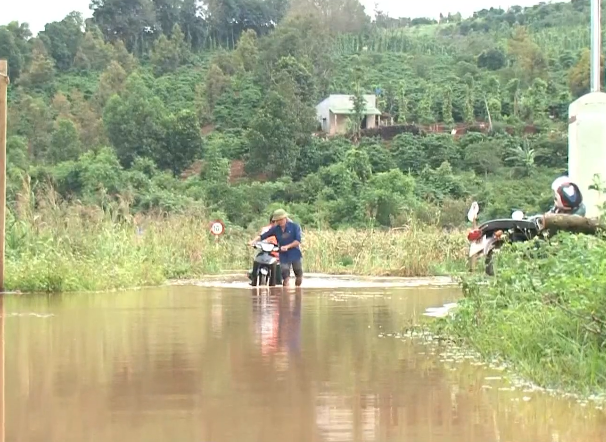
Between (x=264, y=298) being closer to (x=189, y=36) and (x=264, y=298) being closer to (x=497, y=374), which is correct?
(x=497, y=374)

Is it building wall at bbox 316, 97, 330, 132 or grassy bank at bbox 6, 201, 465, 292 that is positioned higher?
building wall at bbox 316, 97, 330, 132

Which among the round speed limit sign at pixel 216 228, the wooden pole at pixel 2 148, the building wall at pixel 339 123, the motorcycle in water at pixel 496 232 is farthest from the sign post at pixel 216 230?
the building wall at pixel 339 123

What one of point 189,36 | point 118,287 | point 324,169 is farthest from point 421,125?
point 118,287

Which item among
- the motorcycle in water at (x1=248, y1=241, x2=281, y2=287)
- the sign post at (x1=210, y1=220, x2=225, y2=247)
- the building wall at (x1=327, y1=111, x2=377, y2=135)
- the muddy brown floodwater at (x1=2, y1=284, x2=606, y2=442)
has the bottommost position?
the muddy brown floodwater at (x1=2, y1=284, x2=606, y2=442)

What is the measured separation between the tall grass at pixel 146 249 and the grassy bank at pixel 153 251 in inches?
0.7

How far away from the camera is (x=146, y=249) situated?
68.5ft

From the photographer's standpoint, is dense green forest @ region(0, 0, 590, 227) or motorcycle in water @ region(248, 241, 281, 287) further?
dense green forest @ region(0, 0, 590, 227)

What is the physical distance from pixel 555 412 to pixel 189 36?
347 feet

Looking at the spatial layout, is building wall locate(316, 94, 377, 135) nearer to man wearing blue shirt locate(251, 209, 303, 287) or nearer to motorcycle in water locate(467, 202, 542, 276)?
man wearing blue shirt locate(251, 209, 303, 287)

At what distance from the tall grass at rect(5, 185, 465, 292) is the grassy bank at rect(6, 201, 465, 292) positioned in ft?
0.06

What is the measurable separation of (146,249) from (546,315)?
1395 centimetres

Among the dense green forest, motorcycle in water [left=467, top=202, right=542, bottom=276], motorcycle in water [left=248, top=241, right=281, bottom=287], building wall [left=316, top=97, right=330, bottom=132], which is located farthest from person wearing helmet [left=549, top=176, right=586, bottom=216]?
building wall [left=316, top=97, right=330, bottom=132]

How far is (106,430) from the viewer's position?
5645 millimetres

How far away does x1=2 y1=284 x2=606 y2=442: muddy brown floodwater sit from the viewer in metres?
5.61
